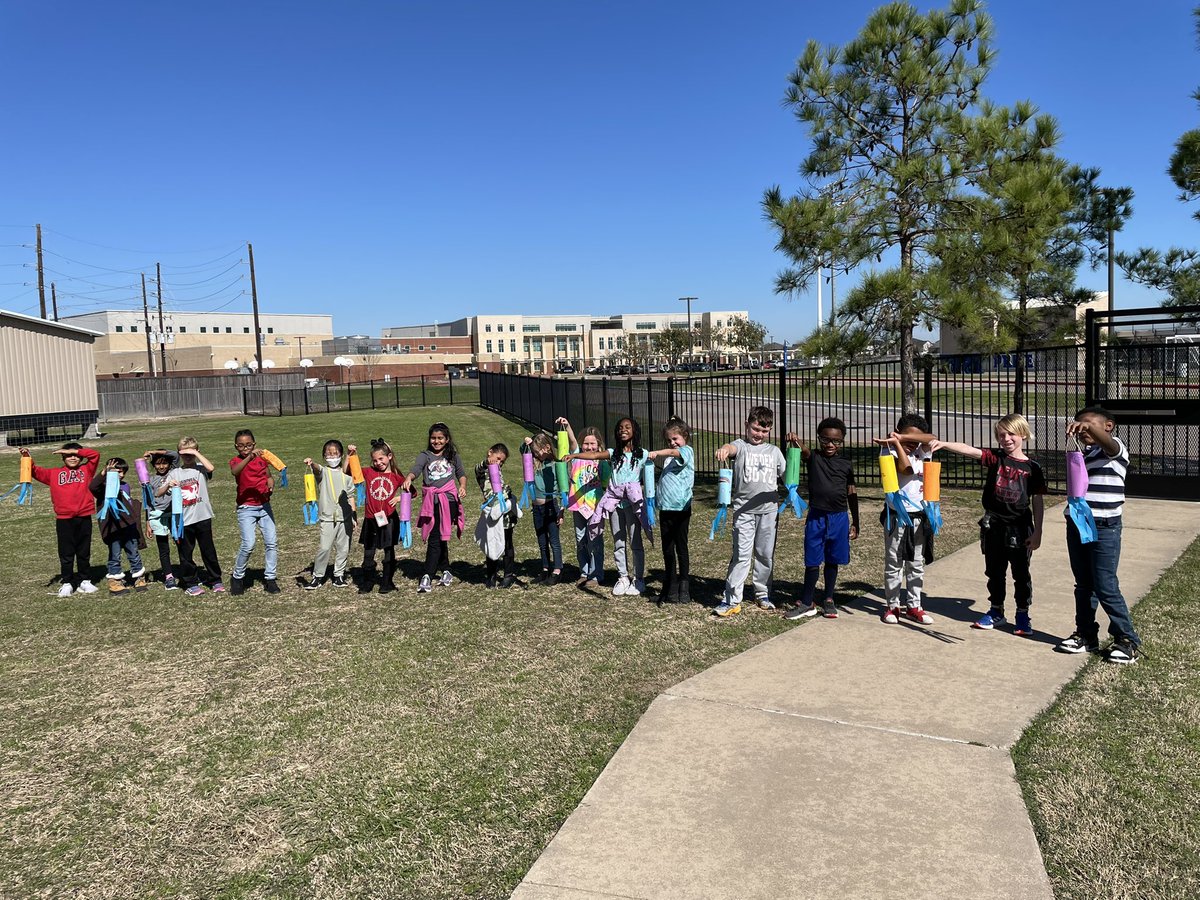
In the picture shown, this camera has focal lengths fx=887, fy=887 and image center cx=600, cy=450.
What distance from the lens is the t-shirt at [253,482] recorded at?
Answer: 7.86 meters

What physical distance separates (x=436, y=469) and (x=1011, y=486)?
4692 millimetres

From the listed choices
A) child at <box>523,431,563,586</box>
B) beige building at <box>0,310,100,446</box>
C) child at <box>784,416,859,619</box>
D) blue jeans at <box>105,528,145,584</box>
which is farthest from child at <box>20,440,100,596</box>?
beige building at <box>0,310,100,446</box>

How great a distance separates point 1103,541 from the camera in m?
5.52

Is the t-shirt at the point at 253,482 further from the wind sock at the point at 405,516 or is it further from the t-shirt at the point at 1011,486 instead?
the t-shirt at the point at 1011,486

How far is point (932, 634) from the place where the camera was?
6.26 meters

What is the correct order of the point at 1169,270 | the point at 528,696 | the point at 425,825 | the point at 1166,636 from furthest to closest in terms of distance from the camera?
the point at 1169,270, the point at 1166,636, the point at 528,696, the point at 425,825

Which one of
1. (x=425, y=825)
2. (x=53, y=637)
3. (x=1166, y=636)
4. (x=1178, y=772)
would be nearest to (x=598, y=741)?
(x=425, y=825)

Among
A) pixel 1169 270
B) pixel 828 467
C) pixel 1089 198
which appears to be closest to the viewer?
pixel 828 467

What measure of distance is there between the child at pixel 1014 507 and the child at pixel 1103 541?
0.35 m

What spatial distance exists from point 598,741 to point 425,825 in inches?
43.2

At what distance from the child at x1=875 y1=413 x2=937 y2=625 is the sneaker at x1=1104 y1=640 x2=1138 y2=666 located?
120 cm

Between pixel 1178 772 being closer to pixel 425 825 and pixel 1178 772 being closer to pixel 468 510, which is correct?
pixel 425 825

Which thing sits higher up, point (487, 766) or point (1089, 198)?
point (1089, 198)

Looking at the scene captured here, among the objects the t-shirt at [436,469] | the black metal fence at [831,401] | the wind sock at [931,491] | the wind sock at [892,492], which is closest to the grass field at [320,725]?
the t-shirt at [436,469]
